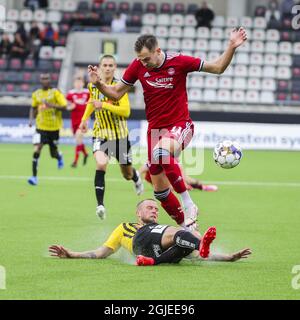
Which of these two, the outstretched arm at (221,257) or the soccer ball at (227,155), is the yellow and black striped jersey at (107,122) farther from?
the outstretched arm at (221,257)

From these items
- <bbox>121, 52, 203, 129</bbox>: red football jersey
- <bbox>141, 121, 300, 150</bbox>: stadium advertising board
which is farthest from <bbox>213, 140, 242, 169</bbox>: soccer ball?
<bbox>141, 121, 300, 150</bbox>: stadium advertising board

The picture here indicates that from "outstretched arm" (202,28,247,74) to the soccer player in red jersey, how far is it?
0.15m

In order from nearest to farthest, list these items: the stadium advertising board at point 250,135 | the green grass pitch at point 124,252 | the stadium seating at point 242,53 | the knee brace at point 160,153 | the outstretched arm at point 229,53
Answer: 1. the green grass pitch at point 124,252
2. the outstretched arm at point 229,53
3. the knee brace at point 160,153
4. the stadium advertising board at point 250,135
5. the stadium seating at point 242,53

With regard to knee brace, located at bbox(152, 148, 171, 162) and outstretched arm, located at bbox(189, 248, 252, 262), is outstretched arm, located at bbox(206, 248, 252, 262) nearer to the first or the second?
outstretched arm, located at bbox(189, 248, 252, 262)

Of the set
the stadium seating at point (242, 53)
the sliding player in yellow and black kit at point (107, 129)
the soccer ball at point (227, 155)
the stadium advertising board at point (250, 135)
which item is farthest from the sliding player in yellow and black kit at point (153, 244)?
the stadium seating at point (242, 53)

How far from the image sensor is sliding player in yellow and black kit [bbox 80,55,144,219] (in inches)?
496

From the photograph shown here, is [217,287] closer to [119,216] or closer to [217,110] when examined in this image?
[119,216]

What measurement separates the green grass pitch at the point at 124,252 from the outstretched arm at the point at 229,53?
2.07m

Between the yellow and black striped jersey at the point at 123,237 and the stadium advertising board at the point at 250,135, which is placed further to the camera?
the stadium advertising board at the point at 250,135

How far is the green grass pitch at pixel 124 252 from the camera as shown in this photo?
764cm

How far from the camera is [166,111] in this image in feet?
34.0

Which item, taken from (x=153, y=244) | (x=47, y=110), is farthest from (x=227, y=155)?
(x=47, y=110)

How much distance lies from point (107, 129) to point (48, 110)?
6.07 metres

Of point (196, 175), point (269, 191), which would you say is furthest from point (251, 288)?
point (196, 175)
